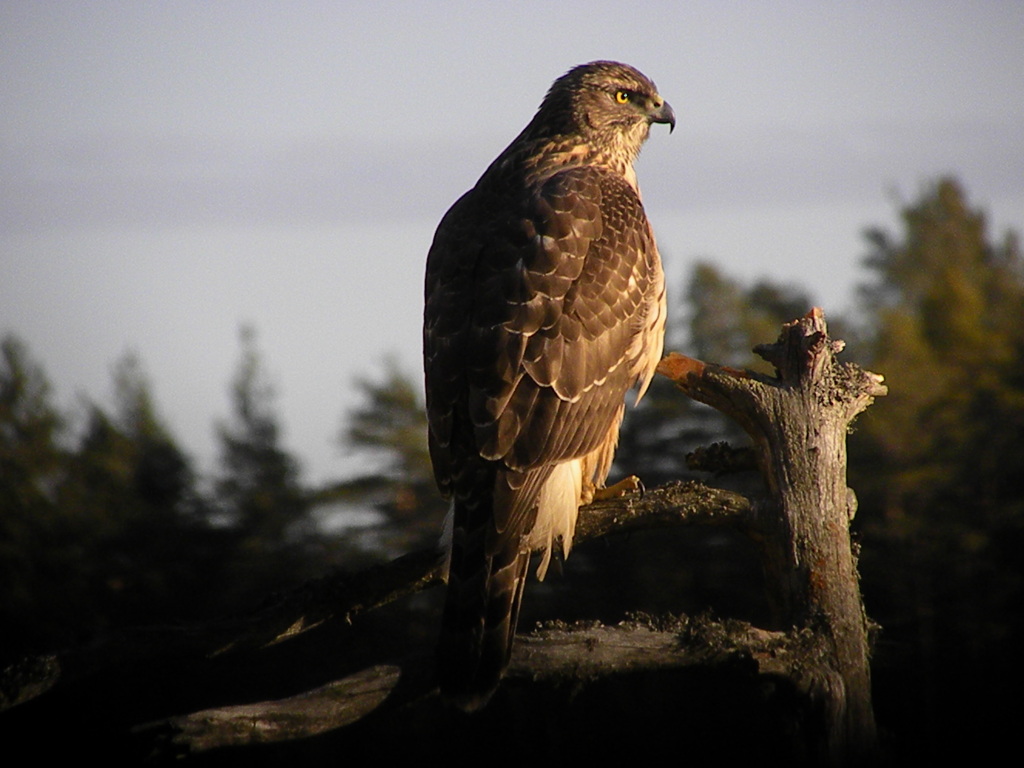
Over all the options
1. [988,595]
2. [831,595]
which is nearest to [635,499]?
[831,595]

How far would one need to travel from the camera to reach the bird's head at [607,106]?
23.4 ft

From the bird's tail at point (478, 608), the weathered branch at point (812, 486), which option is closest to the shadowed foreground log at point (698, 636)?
the weathered branch at point (812, 486)

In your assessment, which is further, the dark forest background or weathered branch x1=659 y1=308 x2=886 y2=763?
the dark forest background

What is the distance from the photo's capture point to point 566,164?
6.88m

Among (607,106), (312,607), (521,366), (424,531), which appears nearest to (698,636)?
(521,366)

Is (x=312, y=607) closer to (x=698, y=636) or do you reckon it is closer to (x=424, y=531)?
(x=698, y=636)

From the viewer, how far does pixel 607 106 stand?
722 cm

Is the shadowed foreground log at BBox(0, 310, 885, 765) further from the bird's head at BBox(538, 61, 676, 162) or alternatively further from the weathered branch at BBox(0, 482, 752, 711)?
the bird's head at BBox(538, 61, 676, 162)

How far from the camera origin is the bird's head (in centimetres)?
712

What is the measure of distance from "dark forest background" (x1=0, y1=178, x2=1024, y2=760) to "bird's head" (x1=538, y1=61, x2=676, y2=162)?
9.70ft

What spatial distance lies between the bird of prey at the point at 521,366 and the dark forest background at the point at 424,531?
3.35 meters

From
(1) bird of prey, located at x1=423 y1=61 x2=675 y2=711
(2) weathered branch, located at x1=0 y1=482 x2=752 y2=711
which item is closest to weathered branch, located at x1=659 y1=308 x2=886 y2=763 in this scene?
(2) weathered branch, located at x1=0 y1=482 x2=752 y2=711

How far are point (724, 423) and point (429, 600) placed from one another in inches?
182

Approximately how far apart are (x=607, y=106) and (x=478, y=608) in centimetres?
357
